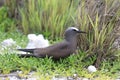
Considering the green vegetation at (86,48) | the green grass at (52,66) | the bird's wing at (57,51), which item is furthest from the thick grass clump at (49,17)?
the bird's wing at (57,51)

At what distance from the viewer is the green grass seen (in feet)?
19.0

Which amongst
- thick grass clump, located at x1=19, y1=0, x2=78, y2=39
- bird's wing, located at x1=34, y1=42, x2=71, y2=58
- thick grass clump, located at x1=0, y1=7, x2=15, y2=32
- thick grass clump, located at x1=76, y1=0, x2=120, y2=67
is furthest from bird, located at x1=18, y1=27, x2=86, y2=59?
thick grass clump, located at x1=0, y1=7, x2=15, y2=32

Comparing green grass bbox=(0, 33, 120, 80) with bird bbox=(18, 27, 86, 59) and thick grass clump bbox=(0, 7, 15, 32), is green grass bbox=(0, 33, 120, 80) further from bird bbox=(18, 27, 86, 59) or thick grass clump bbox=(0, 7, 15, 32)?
thick grass clump bbox=(0, 7, 15, 32)

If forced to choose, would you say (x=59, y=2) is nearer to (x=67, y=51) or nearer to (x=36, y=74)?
(x=67, y=51)

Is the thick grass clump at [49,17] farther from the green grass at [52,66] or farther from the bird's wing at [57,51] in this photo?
the bird's wing at [57,51]

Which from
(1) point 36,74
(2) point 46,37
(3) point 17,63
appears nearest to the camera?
(1) point 36,74

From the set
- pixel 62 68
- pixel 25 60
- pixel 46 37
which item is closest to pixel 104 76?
pixel 62 68

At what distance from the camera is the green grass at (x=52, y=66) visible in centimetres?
579

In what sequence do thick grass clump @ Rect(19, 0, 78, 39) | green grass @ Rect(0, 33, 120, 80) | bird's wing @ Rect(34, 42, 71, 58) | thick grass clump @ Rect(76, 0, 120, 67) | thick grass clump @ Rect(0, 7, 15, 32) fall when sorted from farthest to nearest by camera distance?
thick grass clump @ Rect(0, 7, 15, 32) → thick grass clump @ Rect(19, 0, 78, 39) → thick grass clump @ Rect(76, 0, 120, 67) → bird's wing @ Rect(34, 42, 71, 58) → green grass @ Rect(0, 33, 120, 80)

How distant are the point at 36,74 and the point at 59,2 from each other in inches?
114

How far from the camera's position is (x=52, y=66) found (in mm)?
5996

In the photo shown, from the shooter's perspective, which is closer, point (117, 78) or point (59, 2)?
point (117, 78)

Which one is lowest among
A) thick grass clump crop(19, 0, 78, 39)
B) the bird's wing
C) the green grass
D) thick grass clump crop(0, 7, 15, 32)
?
the green grass

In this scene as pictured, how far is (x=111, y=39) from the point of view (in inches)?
255
